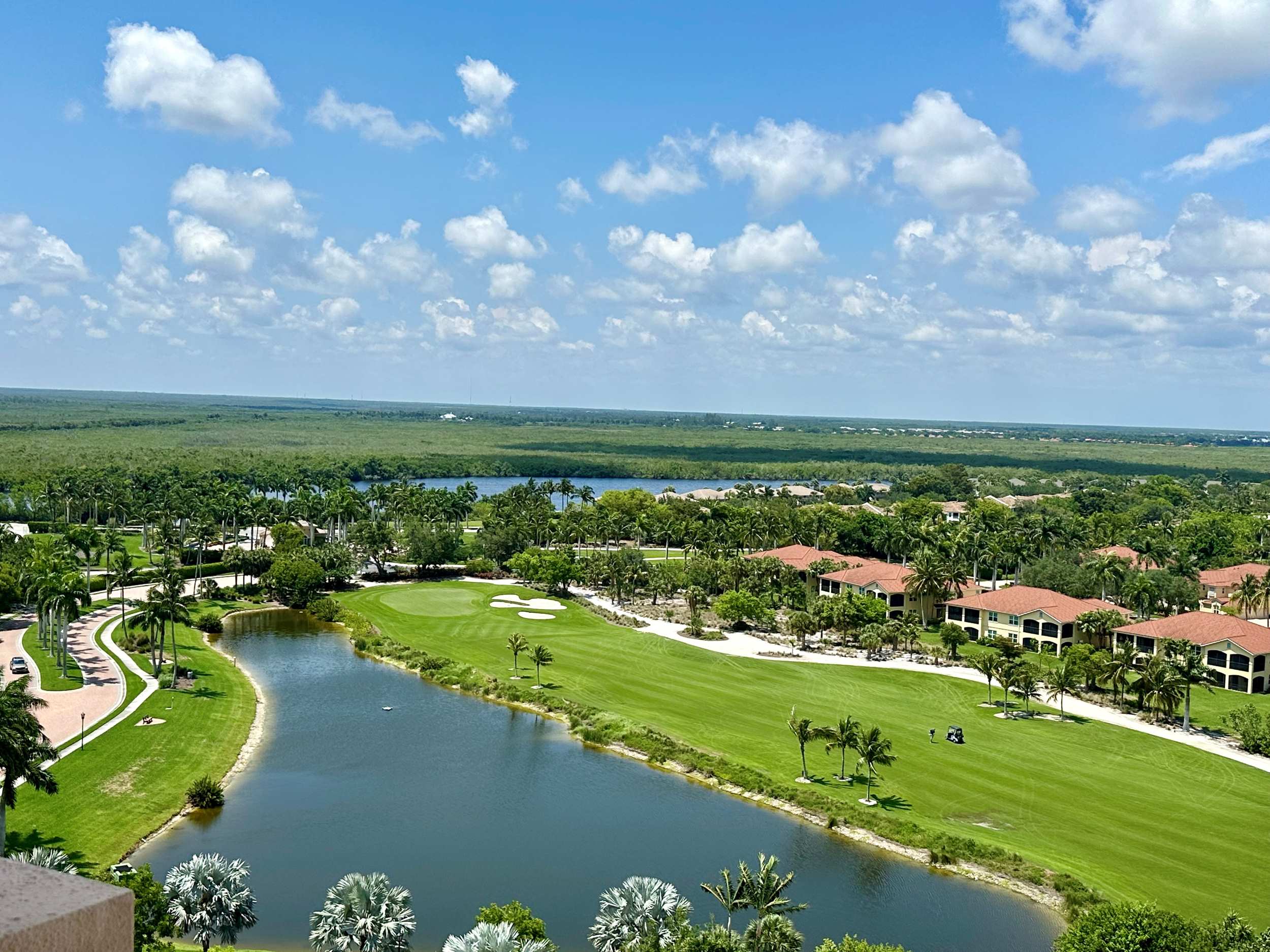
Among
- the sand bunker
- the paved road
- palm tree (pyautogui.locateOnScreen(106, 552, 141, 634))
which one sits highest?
palm tree (pyautogui.locateOnScreen(106, 552, 141, 634))

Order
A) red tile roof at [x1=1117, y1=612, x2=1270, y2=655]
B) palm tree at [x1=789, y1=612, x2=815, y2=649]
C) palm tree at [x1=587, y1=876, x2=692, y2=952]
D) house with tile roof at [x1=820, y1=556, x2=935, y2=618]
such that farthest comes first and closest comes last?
house with tile roof at [x1=820, y1=556, x2=935, y2=618] → palm tree at [x1=789, y1=612, x2=815, y2=649] → red tile roof at [x1=1117, y1=612, x2=1270, y2=655] → palm tree at [x1=587, y1=876, x2=692, y2=952]

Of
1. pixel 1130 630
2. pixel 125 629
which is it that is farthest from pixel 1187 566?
pixel 125 629

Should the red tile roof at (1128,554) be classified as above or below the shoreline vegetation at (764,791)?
above

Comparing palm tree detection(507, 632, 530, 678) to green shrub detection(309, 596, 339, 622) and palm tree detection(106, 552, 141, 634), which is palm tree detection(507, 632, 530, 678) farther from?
palm tree detection(106, 552, 141, 634)

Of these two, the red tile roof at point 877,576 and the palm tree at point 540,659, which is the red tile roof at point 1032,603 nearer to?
the red tile roof at point 877,576

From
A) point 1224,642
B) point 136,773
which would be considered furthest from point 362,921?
point 1224,642

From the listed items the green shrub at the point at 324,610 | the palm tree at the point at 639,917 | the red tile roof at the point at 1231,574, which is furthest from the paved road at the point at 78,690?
the red tile roof at the point at 1231,574

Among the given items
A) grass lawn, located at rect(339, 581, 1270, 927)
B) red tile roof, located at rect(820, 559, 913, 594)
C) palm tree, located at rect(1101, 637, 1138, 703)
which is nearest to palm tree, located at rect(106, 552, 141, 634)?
grass lawn, located at rect(339, 581, 1270, 927)
